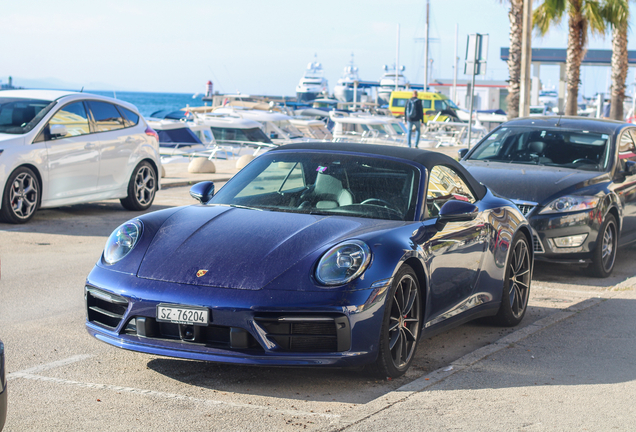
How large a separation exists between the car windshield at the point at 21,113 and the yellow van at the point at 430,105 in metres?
34.8

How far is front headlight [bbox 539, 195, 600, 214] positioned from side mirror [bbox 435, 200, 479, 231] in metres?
3.21

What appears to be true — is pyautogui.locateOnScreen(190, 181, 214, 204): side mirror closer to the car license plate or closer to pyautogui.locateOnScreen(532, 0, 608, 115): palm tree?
the car license plate

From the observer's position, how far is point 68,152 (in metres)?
11.1

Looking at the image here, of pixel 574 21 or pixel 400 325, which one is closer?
pixel 400 325

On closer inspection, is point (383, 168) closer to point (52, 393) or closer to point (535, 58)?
point (52, 393)

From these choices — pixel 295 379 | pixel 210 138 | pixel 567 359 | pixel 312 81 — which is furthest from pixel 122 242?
pixel 312 81

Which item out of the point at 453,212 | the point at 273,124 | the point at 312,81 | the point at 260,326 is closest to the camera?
the point at 260,326

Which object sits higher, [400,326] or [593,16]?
[593,16]

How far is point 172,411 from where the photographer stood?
4035 mm

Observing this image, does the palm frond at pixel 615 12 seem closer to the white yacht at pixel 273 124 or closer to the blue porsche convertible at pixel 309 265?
the white yacht at pixel 273 124

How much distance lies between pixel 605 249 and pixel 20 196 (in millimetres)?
7115

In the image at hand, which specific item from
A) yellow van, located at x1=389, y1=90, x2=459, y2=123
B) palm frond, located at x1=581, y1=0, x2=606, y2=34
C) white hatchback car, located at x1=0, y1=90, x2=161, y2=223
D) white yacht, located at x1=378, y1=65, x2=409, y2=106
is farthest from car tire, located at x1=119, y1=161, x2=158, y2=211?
white yacht, located at x1=378, y1=65, x2=409, y2=106

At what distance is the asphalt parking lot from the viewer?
12.9ft

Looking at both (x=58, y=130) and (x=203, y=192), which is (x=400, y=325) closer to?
(x=203, y=192)
